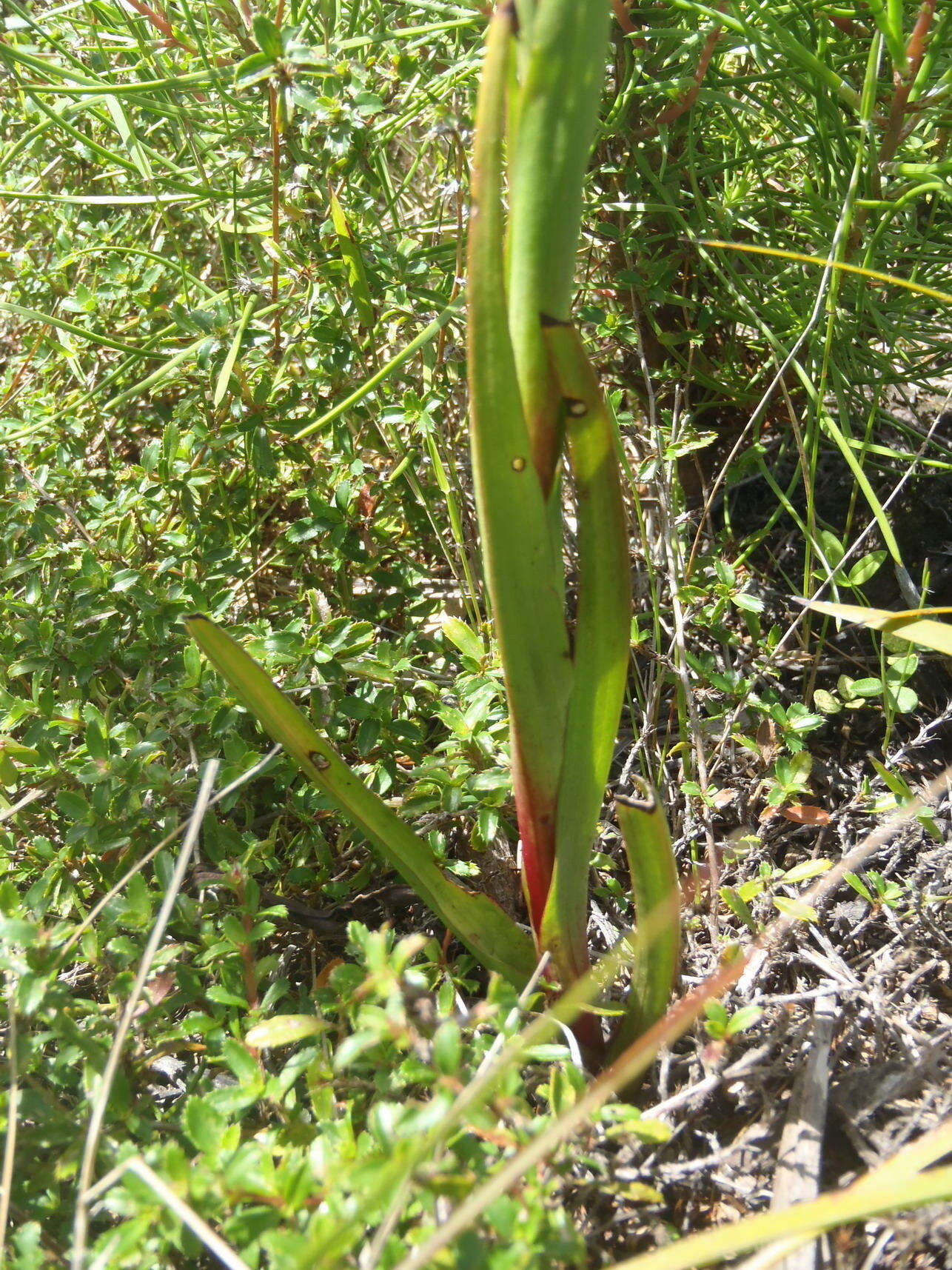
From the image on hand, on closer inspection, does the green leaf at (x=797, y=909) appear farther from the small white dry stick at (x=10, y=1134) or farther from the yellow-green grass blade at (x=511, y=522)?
the small white dry stick at (x=10, y=1134)

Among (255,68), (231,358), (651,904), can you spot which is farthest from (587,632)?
(255,68)

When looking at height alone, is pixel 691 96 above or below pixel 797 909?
above

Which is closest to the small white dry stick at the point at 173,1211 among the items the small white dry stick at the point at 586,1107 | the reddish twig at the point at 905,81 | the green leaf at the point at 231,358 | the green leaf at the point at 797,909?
the small white dry stick at the point at 586,1107

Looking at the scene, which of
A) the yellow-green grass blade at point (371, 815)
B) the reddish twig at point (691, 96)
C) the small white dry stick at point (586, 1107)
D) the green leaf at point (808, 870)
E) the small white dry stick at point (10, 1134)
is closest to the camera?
the small white dry stick at point (586, 1107)

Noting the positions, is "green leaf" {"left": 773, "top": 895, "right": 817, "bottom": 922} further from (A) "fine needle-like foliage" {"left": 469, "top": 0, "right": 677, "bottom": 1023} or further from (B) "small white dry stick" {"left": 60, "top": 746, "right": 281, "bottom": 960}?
(B) "small white dry stick" {"left": 60, "top": 746, "right": 281, "bottom": 960}

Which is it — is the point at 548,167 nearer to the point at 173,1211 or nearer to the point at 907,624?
the point at 907,624
